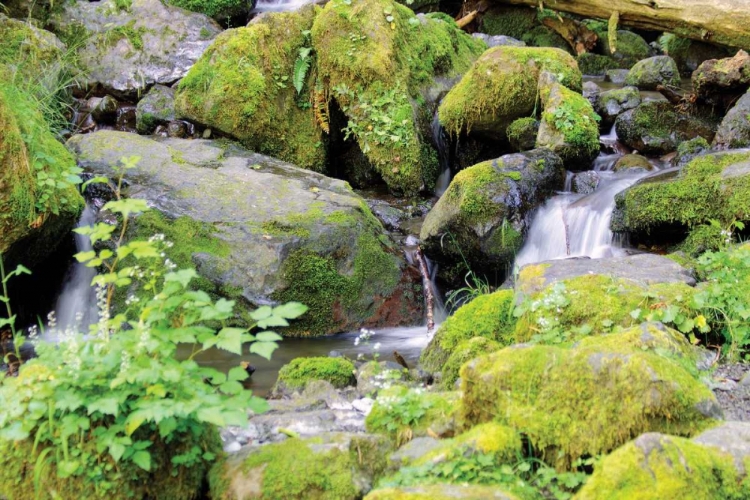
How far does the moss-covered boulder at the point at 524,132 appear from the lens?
8484 mm

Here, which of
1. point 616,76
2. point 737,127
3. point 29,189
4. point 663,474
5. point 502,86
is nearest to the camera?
point 663,474

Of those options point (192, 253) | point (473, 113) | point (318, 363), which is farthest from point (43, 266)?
point (473, 113)

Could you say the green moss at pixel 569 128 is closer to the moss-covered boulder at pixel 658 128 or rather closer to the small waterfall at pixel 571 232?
the small waterfall at pixel 571 232

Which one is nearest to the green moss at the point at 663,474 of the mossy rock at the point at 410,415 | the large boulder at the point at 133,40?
the mossy rock at the point at 410,415

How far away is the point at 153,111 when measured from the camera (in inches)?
392

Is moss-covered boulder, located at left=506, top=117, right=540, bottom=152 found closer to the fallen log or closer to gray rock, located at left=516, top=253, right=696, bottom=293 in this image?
gray rock, located at left=516, top=253, right=696, bottom=293

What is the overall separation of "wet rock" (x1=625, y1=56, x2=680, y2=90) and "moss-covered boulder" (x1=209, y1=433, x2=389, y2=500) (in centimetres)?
982

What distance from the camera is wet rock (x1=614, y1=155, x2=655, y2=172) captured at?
8430 mm

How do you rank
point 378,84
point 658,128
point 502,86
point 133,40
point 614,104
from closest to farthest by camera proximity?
point 502,86 → point 378,84 → point 658,128 → point 614,104 → point 133,40

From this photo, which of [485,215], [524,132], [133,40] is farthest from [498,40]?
[485,215]

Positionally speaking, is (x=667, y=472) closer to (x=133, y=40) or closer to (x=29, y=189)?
(x=29, y=189)

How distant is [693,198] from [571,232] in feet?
4.09

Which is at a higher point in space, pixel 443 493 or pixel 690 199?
pixel 443 493

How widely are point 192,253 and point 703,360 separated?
483 centimetres
